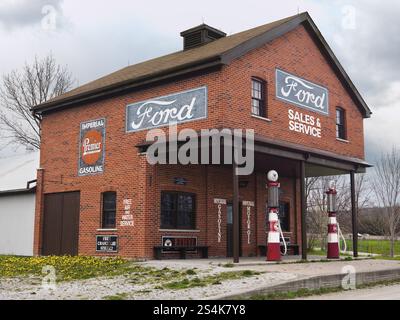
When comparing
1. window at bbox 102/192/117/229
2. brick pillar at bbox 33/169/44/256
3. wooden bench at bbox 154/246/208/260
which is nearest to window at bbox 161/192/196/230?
wooden bench at bbox 154/246/208/260

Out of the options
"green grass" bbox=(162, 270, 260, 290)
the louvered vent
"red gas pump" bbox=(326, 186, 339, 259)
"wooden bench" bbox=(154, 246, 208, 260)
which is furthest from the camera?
the louvered vent

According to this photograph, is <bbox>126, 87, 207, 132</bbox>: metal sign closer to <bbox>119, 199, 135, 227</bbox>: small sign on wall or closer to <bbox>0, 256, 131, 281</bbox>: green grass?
<bbox>119, 199, 135, 227</bbox>: small sign on wall

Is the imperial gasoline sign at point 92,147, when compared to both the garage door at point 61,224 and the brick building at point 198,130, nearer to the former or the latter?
the brick building at point 198,130

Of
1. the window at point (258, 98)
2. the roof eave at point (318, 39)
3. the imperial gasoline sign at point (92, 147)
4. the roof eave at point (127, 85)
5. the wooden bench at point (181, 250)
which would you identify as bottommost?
the wooden bench at point (181, 250)

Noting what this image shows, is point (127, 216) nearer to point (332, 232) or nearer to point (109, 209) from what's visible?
point (109, 209)

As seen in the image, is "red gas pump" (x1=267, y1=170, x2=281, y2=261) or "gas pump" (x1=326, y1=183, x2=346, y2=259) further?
"gas pump" (x1=326, y1=183, x2=346, y2=259)

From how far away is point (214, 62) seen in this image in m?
17.5

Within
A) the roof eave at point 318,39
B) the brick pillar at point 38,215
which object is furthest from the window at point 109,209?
the roof eave at point 318,39

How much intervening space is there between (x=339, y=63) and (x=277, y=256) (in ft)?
31.6

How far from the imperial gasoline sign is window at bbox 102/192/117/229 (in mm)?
991

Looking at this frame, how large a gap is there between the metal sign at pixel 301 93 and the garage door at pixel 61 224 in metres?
8.66

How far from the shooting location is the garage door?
21.7 m

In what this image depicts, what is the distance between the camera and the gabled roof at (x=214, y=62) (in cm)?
1795
